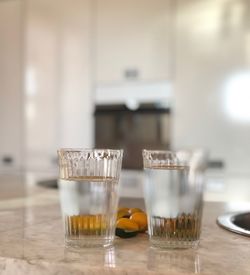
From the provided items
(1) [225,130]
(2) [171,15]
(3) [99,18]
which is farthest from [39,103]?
(1) [225,130]

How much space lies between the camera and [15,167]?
10.3 ft

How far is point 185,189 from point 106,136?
2273mm

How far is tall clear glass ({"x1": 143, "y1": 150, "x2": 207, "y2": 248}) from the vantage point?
1.89ft

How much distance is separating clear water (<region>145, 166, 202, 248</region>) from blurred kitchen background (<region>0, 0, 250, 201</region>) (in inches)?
67.1

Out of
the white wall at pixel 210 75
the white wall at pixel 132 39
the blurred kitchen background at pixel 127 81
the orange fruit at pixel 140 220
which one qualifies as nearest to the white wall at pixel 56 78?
the blurred kitchen background at pixel 127 81

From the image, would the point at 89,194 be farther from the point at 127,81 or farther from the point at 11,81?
the point at 11,81

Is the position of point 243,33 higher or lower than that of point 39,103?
higher

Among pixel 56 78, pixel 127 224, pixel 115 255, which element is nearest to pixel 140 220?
pixel 127 224

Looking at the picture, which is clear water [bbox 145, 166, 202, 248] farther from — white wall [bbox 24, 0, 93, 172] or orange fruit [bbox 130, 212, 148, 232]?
white wall [bbox 24, 0, 93, 172]

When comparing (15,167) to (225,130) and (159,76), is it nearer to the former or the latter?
(159,76)

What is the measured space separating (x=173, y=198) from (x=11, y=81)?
2.80 m

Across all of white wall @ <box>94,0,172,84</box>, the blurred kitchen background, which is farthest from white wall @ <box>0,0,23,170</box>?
white wall @ <box>94,0,172,84</box>

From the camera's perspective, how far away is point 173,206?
58 cm

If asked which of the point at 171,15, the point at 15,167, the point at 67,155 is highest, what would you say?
the point at 171,15
